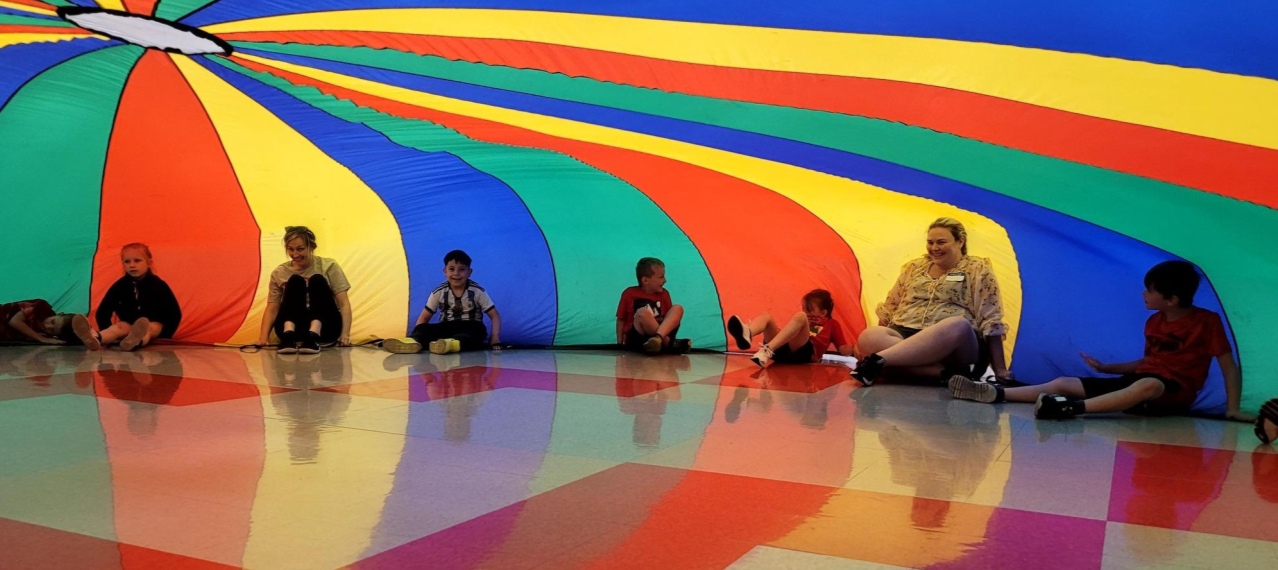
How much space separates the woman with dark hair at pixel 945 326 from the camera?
583 cm

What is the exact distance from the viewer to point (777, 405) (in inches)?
192

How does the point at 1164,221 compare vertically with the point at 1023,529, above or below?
above

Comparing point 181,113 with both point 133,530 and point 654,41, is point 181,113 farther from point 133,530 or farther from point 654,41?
point 133,530

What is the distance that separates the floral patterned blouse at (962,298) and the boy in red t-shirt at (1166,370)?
0.91 meters

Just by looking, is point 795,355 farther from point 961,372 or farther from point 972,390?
point 972,390

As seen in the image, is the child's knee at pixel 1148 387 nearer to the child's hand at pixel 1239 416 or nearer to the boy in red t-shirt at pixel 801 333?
the child's hand at pixel 1239 416

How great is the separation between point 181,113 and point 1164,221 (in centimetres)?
686

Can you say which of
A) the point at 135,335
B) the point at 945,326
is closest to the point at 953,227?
the point at 945,326

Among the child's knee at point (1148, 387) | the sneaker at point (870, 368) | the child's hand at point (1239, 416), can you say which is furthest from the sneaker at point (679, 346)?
the child's hand at point (1239, 416)

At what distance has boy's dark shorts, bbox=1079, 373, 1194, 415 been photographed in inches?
195

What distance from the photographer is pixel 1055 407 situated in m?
4.66

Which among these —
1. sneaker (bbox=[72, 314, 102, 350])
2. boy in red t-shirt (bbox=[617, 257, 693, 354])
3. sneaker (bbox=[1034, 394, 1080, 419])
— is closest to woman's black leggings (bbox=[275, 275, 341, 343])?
sneaker (bbox=[72, 314, 102, 350])

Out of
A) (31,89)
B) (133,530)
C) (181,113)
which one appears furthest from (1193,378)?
(31,89)

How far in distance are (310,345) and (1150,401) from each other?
607cm
